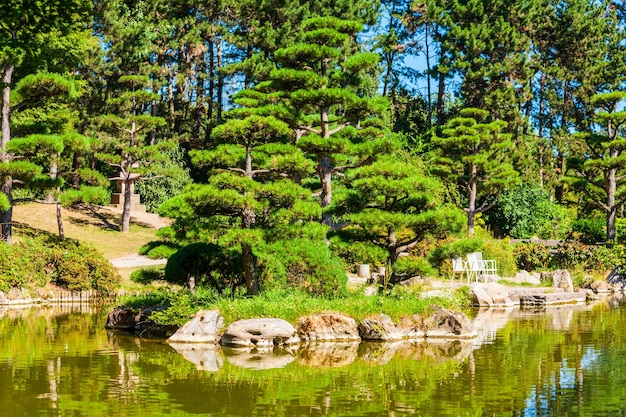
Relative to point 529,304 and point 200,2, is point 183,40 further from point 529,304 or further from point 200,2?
point 529,304

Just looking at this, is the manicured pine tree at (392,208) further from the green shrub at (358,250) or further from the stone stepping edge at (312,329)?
the stone stepping edge at (312,329)

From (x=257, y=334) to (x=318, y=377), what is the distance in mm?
2810

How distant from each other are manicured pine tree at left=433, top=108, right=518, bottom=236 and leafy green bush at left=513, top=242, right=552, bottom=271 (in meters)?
2.95

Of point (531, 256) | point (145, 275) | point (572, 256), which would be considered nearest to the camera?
point (145, 275)

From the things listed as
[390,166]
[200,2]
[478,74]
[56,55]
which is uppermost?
[200,2]

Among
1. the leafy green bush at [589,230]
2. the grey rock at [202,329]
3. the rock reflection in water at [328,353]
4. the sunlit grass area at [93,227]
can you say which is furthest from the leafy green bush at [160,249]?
the leafy green bush at [589,230]

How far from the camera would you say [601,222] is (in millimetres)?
33562

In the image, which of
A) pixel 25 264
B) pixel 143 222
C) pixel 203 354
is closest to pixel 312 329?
pixel 203 354

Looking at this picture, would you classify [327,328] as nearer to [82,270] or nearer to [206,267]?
[206,267]

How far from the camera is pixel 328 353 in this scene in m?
11.9

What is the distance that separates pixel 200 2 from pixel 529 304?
2166 centimetres

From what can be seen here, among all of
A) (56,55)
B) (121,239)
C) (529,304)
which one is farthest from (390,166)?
(121,239)

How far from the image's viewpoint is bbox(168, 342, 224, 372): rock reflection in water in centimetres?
1064

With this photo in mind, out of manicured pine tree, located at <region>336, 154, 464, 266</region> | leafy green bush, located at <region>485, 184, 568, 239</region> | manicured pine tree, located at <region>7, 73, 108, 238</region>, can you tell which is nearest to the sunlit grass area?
manicured pine tree, located at <region>7, 73, 108, 238</region>
